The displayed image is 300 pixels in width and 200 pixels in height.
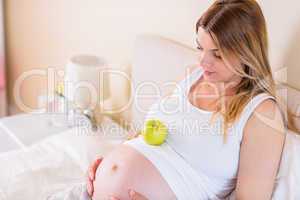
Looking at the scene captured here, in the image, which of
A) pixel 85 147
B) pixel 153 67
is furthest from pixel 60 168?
pixel 153 67

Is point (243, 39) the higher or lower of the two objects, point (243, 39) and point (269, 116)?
the higher

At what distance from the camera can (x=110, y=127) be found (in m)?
2.01

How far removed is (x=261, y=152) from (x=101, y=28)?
1.12m

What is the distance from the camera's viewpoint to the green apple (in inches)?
54.5

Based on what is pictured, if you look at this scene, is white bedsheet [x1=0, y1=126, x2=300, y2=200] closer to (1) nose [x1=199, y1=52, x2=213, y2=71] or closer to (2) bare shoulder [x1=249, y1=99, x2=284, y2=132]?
(2) bare shoulder [x1=249, y1=99, x2=284, y2=132]

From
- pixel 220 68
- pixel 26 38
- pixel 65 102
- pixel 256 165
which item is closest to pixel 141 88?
pixel 65 102

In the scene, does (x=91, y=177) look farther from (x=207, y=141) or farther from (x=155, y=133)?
(x=207, y=141)

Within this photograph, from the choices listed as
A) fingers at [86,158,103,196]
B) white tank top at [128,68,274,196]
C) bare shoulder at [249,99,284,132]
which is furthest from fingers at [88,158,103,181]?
bare shoulder at [249,99,284,132]

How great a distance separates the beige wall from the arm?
0.22 metres

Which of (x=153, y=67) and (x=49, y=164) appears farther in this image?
(x=153, y=67)

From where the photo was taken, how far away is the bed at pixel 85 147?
4.68ft

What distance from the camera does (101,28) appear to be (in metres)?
2.07

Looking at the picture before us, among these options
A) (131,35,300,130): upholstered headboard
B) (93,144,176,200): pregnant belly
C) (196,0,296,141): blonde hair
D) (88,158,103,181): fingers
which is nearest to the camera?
(196,0,296,141): blonde hair

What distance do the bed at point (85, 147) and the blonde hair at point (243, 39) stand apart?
0.48ft
